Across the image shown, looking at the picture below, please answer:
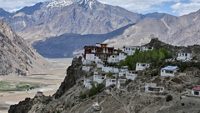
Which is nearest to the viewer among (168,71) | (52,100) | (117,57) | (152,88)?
(152,88)

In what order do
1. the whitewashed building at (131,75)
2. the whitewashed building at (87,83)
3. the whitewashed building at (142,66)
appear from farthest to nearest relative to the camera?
the whitewashed building at (87,83)
the whitewashed building at (142,66)
the whitewashed building at (131,75)

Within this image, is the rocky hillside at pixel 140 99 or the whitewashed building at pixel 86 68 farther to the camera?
the whitewashed building at pixel 86 68

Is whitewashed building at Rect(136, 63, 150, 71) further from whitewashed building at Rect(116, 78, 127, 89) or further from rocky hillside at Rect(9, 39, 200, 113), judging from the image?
whitewashed building at Rect(116, 78, 127, 89)

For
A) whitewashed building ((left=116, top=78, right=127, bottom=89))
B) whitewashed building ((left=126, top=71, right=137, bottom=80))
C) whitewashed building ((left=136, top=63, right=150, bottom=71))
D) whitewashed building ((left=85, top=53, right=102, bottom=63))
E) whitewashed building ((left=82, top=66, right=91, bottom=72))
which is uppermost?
whitewashed building ((left=85, top=53, right=102, bottom=63))

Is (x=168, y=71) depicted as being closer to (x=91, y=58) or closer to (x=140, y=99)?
(x=140, y=99)

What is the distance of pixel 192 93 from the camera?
6888 centimetres

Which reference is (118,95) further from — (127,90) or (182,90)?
(182,90)

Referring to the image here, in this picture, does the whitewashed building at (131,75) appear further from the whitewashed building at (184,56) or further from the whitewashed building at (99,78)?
the whitewashed building at (184,56)

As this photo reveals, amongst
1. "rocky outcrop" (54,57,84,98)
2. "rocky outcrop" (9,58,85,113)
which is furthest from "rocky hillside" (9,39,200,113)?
"rocky outcrop" (54,57,84,98)

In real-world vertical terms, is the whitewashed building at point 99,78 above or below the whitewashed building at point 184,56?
below

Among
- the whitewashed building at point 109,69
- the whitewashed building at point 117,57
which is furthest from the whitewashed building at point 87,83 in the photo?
the whitewashed building at point 117,57

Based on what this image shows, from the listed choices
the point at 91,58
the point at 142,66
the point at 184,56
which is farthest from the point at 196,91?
the point at 91,58

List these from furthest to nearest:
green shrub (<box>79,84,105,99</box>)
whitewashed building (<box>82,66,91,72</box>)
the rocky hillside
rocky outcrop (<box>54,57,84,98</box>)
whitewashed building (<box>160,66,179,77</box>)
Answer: rocky outcrop (<box>54,57,84,98</box>), whitewashed building (<box>82,66,91,72</box>), green shrub (<box>79,84,105,99</box>), whitewashed building (<box>160,66,179,77</box>), the rocky hillside

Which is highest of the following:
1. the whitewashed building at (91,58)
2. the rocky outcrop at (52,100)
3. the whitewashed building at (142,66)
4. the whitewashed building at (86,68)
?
the whitewashed building at (91,58)
